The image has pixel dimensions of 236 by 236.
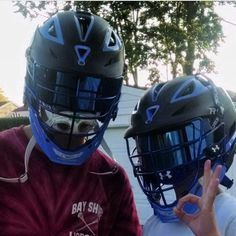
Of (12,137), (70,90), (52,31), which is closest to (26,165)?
(12,137)

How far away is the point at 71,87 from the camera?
218 centimetres

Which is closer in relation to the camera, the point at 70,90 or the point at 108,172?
the point at 70,90

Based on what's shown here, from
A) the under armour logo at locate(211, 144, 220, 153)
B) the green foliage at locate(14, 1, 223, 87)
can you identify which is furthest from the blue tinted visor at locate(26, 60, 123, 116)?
the green foliage at locate(14, 1, 223, 87)

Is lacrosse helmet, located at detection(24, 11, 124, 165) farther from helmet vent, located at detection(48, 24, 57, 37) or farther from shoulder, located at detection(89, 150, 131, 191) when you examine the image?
shoulder, located at detection(89, 150, 131, 191)

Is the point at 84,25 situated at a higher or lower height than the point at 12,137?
higher

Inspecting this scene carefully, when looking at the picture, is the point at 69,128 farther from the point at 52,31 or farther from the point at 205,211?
the point at 205,211

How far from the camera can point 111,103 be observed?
2.27 meters

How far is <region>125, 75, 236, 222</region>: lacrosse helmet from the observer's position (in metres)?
2.34

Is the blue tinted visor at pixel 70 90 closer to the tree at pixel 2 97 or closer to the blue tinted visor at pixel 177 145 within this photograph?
the blue tinted visor at pixel 177 145

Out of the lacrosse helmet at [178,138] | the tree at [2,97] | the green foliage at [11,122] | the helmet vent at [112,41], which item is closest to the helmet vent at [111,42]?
the helmet vent at [112,41]

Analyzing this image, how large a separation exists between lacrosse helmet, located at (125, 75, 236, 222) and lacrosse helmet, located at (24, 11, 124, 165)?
0.23 m

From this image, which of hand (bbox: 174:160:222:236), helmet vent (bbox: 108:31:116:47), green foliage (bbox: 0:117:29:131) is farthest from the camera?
green foliage (bbox: 0:117:29:131)

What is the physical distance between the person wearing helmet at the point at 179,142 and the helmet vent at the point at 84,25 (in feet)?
1.57

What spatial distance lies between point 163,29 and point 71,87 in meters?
18.3
